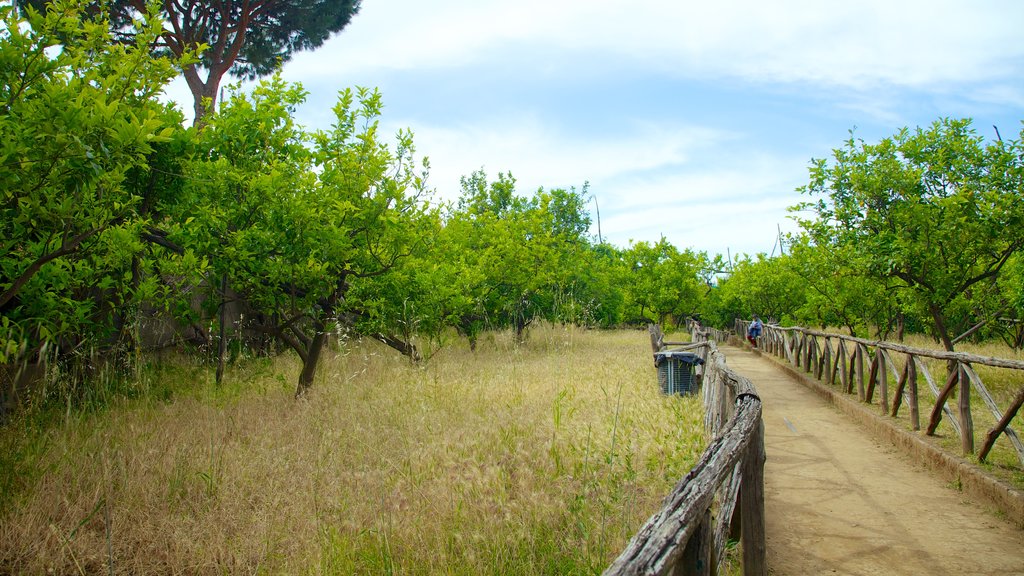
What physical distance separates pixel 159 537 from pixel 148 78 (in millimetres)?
3739

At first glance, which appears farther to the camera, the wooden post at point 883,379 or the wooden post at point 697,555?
the wooden post at point 883,379

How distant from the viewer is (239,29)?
15.3 metres

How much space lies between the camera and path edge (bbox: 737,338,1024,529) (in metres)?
4.98

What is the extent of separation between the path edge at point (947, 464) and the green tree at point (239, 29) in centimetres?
1371

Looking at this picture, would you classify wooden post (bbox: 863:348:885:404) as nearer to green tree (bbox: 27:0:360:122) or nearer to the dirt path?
the dirt path

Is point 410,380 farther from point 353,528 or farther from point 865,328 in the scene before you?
point 865,328

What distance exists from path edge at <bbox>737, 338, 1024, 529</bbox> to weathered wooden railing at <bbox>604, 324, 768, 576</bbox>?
7.60ft

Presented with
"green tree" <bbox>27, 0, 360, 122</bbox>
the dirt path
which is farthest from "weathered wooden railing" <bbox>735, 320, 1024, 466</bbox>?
"green tree" <bbox>27, 0, 360, 122</bbox>

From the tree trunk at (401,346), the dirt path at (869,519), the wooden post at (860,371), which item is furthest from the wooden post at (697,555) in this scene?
the tree trunk at (401,346)

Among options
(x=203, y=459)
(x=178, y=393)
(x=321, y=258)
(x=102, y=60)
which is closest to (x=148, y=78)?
(x=102, y=60)

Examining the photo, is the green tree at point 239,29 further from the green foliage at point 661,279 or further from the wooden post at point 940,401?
the green foliage at point 661,279

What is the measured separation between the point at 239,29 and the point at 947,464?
16600mm

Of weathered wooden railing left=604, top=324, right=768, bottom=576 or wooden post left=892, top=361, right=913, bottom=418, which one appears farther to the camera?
wooden post left=892, top=361, right=913, bottom=418

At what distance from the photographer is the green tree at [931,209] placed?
986 centimetres
